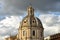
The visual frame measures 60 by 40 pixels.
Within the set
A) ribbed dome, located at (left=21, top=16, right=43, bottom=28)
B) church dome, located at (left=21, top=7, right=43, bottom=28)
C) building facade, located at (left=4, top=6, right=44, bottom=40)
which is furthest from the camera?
ribbed dome, located at (left=21, top=16, right=43, bottom=28)

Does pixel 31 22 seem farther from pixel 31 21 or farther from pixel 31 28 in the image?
pixel 31 28

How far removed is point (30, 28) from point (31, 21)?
91.7 inches

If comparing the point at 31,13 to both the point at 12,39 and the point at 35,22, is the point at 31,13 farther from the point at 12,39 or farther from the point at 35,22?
the point at 12,39

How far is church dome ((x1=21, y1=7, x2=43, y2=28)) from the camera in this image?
107 metres

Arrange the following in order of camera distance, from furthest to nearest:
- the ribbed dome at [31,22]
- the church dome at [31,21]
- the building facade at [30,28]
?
the ribbed dome at [31,22] → the church dome at [31,21] → the building facade at [30,28]

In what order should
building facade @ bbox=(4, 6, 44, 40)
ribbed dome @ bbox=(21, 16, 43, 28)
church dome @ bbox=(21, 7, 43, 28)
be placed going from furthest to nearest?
ribbed dome @ bbox=(21, 16, 43, 28)
church dome @ bbox=(21, 7, 43, 28)
building facade @ bbox=(4, 6, 44, 40)

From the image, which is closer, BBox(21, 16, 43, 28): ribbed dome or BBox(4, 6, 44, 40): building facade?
BBox(4, 6, 44, 40): building facade

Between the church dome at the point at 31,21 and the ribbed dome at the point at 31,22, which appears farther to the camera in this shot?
the ribbed dome at the point at 31,22

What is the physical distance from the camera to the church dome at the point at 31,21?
107m

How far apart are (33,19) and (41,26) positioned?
3121 millimetres

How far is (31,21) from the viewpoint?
354ft

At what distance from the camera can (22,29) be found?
108 m

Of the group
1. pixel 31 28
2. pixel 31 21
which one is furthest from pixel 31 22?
pixel 31 28

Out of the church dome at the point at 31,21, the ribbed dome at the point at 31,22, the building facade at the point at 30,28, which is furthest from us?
the ribbed dome at the point at 31,22
